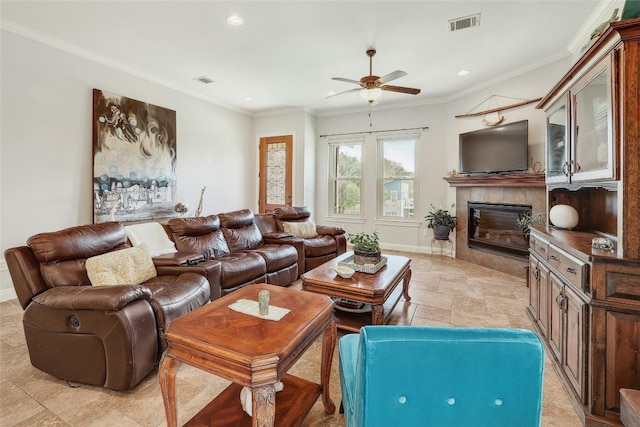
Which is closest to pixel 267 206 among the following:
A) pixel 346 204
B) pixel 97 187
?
pixel 346 204

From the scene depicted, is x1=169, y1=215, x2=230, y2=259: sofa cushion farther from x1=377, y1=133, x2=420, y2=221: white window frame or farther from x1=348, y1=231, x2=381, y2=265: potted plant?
x1=377, y1=133, x2=420, y2=221: white window frame

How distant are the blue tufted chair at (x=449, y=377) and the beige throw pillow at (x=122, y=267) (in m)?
2.18

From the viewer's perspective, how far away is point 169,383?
138 centimetres

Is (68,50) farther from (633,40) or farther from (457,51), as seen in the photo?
(633,40)

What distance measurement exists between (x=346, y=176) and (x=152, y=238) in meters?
4.57

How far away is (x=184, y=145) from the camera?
17.7ft

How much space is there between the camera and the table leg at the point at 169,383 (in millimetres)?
1381

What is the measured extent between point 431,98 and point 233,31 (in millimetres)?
3951

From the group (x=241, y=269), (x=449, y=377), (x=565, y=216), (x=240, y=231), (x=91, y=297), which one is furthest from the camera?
(x=240, y=231)

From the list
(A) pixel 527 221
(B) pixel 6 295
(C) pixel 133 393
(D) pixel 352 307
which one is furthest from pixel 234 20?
(A) pixel 527 221

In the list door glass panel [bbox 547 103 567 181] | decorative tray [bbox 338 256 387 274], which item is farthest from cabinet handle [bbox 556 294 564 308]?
decorative tray [bbox 338 256 387 274]

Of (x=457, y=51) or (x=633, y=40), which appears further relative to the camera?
(x=457, y=51)

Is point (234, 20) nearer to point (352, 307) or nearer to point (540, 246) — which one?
point (352, 307)

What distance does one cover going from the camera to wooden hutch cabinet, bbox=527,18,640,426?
62.3 inches
